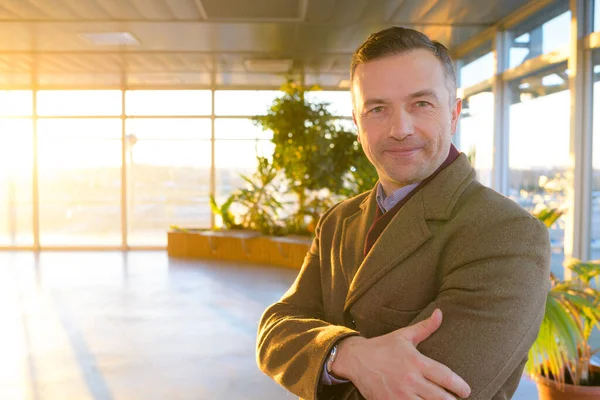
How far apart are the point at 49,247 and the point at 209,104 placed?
4.66 meters

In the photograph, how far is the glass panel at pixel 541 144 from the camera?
570 centimetres

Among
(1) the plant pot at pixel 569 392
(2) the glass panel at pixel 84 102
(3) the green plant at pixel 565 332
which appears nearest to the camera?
(3) the green plant at pixel 565 332

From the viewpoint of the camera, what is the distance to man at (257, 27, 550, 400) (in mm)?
1021

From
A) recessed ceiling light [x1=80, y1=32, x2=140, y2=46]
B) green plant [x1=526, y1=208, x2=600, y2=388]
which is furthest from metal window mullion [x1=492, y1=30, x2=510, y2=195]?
recessed ceiling light [x1=80, y1=32, x2=140, y2=46]

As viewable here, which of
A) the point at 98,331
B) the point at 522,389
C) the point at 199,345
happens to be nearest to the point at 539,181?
the point at 522,389

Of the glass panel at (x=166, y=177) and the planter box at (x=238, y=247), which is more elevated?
the glass panel at (x=166, y=177)

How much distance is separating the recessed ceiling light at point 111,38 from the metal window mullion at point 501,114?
4661mm

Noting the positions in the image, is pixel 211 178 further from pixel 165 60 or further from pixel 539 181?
pixel 539 181

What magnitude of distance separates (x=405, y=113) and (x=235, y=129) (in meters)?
11.9

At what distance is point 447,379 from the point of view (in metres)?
0.99

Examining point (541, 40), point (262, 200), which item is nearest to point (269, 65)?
point (262, 200)

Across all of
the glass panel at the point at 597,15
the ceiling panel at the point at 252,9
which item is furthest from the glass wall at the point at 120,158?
the glass panel at the point at 597,15

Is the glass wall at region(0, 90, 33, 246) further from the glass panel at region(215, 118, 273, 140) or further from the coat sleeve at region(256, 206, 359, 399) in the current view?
the coat sleeve at region(256, 206, 359, 399)

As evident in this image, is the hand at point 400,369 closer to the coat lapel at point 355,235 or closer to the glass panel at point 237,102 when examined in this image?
the coat lapel at point 355,235
